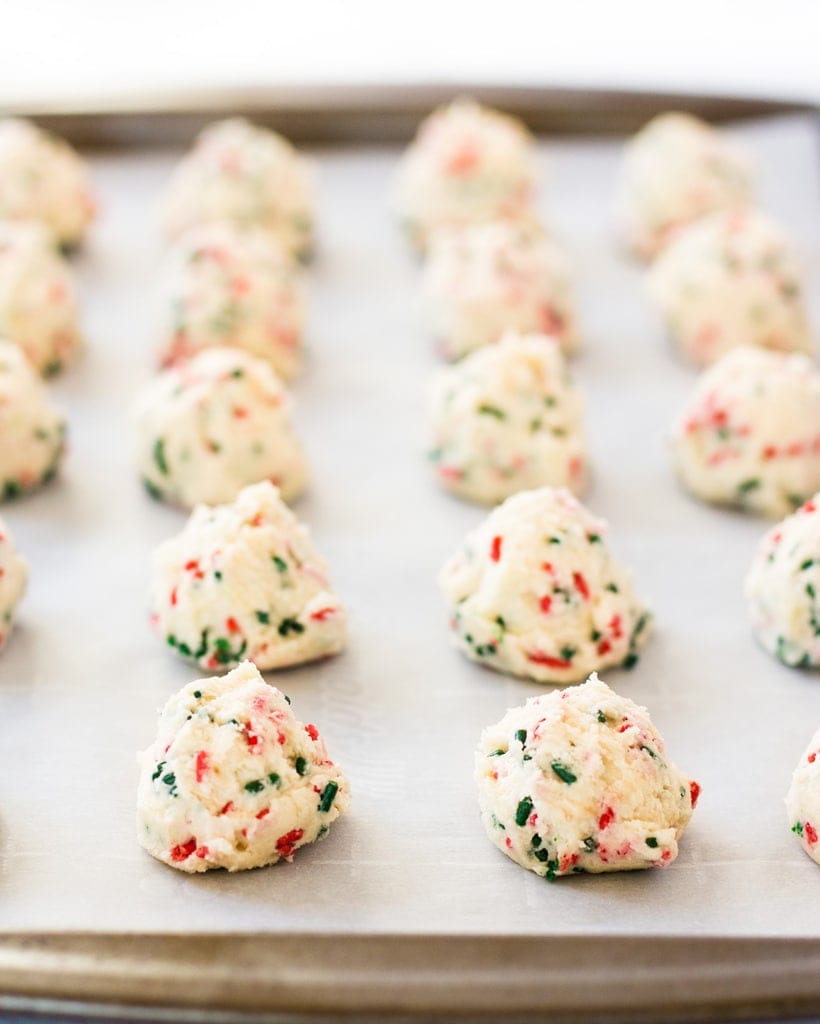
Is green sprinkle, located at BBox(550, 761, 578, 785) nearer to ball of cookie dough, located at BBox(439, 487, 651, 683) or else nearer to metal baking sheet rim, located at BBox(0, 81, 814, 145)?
ball of cookie dough, located at BBox(439, 487, 651, 683)

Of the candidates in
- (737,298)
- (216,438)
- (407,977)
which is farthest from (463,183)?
(407,977)

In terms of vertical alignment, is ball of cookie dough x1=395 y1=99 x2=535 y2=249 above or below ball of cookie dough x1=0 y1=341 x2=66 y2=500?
above

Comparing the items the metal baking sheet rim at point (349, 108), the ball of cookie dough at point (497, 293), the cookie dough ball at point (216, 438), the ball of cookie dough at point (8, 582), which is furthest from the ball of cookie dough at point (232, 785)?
the metal baking sheet rim at point (349, 108)

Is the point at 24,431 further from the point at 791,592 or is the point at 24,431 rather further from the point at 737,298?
the point at 737,298

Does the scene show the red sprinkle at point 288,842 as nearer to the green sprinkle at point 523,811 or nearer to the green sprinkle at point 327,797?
the green sprinkle at point 327,797

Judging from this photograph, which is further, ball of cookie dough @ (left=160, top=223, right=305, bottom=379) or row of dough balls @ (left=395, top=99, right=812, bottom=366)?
row of dough balls @ (left=395, top=99, right=812, bottom=366)

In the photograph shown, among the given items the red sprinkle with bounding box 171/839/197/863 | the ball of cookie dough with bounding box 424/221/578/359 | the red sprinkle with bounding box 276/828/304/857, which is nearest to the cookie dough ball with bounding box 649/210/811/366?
the ball of cookie dough with bounding box 424/221/578/359

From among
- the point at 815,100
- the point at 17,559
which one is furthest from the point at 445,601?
the point at 815,100
